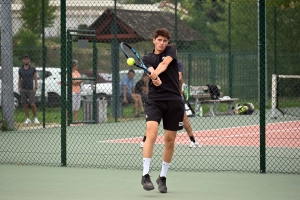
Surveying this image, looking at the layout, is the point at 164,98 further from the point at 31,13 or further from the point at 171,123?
the point at 31,13

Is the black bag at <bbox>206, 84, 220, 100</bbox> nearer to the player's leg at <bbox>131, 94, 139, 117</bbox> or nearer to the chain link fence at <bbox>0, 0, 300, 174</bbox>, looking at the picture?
the chain link fence at <bbox>0, 0, 300, 174</bbox>

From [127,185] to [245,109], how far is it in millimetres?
12235

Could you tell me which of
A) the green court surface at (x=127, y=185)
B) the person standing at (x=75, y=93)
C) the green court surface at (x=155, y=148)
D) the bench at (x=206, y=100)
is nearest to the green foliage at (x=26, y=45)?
the person standing at (x=75, y=93)

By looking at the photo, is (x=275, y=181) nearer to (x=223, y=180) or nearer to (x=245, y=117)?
(x=223, y=180)

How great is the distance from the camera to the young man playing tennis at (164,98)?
782 centimetres

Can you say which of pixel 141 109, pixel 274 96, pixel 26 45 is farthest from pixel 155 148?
pixel 26 45

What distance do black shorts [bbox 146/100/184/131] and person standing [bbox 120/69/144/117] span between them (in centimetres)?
1043

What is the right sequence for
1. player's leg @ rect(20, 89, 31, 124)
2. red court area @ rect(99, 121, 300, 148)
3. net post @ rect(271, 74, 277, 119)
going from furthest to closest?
1. net post @ rect(271, 74, 277, 119)
2. player's leg @ rect(20, 89, 31, 124)
3. red court area @ rect(99, 121, 300, 148)

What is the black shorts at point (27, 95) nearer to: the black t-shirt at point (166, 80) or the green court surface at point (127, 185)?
the green court surface at point (127, 185)

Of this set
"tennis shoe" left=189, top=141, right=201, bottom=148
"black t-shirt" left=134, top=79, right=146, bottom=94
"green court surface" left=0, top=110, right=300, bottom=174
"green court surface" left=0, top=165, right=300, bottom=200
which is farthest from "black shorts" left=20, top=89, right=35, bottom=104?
"green court surface" left=0, top=165, right=300, bottom=200

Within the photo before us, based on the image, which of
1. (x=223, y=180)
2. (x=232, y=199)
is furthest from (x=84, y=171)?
(x=232, y=199)

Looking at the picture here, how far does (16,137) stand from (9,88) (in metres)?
1.78

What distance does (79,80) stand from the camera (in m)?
17.7

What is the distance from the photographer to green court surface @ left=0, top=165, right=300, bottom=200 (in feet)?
24.8
